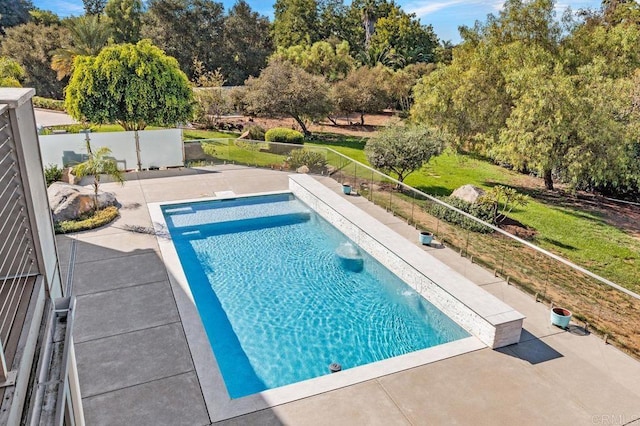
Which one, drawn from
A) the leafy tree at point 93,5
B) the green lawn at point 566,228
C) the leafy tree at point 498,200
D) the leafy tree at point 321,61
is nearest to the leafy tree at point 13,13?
the leafy tree at point 93,5

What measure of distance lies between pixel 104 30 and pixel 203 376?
29751 millimetres

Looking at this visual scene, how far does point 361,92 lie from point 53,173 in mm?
21853

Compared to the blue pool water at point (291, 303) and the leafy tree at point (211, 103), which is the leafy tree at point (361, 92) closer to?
the leafy tree at point (211, 103)

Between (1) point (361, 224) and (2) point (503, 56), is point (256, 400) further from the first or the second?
(2) point (503, 56)

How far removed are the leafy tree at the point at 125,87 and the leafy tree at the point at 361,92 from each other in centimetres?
1567

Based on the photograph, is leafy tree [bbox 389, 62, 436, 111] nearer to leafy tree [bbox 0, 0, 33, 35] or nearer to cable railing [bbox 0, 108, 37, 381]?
cable railing [bbox 0, 108, 37, 381]

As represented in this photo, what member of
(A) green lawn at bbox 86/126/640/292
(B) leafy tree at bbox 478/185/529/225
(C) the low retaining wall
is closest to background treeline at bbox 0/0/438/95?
(A) green lawn at bbox 86/126/640/292

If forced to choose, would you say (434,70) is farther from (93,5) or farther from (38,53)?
(93,5)

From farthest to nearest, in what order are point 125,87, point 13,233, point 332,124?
point 332,124
point 125,87
point 13,233

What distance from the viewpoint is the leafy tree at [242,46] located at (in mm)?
42219

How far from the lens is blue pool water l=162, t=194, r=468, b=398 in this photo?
7.31 meters

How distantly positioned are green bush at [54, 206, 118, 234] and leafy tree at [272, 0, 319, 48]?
36.1m

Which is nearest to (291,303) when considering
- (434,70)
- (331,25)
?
Answer: (434,70)

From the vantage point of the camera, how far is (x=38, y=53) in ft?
114
